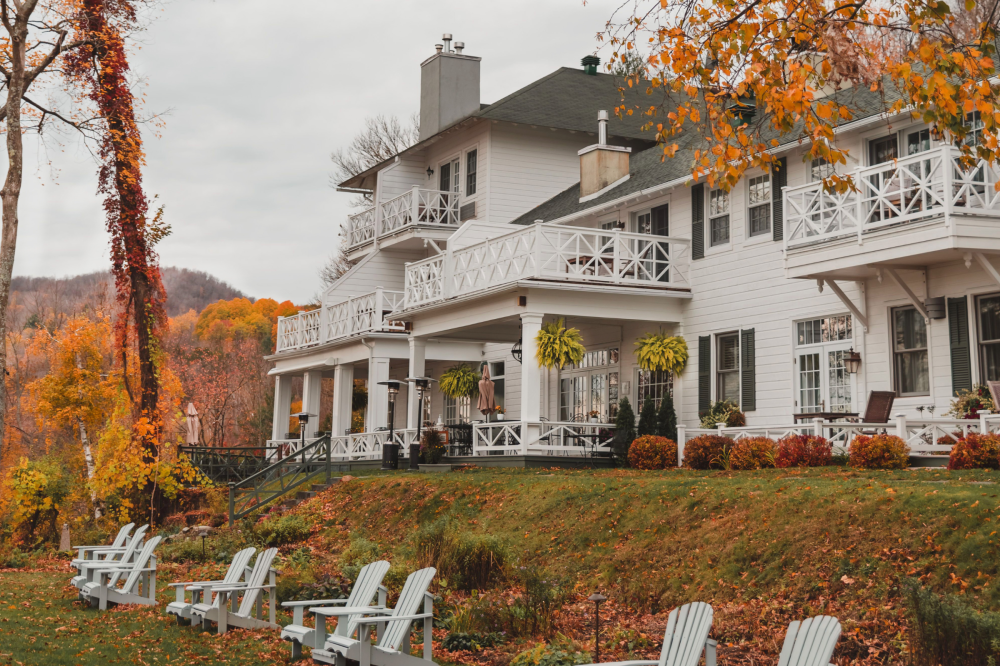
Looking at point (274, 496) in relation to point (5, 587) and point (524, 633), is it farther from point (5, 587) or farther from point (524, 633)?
point (524, 633)

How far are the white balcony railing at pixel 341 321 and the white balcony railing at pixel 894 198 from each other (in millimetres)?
11730

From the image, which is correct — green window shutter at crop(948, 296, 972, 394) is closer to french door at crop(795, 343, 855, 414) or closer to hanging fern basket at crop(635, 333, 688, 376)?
french door at crop(795, 343, 855, 414)

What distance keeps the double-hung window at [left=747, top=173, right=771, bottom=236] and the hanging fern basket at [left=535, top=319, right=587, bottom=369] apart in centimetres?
406

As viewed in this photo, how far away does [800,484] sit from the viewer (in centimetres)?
1140

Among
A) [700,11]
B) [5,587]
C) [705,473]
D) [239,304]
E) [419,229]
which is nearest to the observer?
[700,11]

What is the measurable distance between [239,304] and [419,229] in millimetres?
37152

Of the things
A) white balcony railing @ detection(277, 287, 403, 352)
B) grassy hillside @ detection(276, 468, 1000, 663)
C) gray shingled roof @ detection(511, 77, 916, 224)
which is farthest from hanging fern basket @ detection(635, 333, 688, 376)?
white balcony railing @ detection(277, 287, 403, 352)

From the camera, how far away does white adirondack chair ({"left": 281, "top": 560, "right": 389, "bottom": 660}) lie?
8.27 metres

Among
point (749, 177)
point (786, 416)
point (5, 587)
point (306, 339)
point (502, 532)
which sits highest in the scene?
point (749, 177)

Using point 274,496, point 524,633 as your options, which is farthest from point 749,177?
point 524,633

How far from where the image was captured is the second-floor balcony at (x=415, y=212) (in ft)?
96.5

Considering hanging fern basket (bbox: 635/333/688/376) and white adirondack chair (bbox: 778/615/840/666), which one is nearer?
white adirondack chair (bbox: 778/615/840/666)

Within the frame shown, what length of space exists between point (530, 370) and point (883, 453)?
768 cm

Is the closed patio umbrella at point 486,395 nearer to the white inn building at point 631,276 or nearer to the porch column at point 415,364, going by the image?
the white inn building at point 631,276
